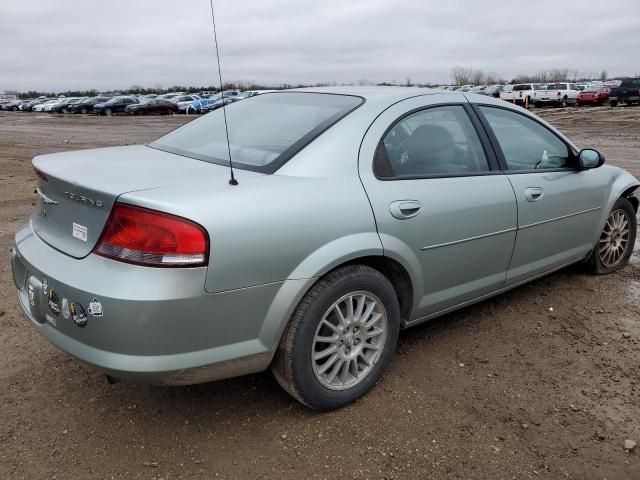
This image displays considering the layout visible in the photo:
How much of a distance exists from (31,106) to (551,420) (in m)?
62.4

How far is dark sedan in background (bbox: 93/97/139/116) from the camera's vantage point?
4359 centimetres

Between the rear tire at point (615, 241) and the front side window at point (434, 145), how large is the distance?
1753 millimetres

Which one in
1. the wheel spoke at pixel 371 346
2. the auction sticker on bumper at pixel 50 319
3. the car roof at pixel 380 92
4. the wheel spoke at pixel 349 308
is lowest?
the wheel spoke at pixel 371 346

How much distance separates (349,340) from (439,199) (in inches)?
35.5

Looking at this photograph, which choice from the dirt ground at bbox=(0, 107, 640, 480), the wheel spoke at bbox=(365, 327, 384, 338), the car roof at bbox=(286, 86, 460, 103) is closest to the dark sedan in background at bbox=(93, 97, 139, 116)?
the dirt ground at bbox=(0, 107, 640, 480)

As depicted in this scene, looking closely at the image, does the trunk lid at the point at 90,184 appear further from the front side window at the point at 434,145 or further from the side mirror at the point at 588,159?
the side mirror at the point at 588,159

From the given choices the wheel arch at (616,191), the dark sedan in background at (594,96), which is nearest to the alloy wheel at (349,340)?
the wheel arch at (616,191)

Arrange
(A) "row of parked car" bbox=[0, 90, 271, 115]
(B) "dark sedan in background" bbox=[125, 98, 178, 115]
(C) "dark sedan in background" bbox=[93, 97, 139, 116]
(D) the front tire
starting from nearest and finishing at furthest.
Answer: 1. (D) the front tire
2. (A) "row of parked car" bbox=[0, 90, 271, 115]
3. (B) "dark sedan in background" bbox=[125, 98, 178, 115]
4. (C) "dark sedan in background" bbox=[93, 97, 139, 116]

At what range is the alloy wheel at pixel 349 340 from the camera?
8.86ft

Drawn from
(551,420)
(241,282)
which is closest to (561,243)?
(551,420)

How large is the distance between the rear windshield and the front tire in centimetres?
65

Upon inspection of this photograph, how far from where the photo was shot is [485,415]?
2.78 m

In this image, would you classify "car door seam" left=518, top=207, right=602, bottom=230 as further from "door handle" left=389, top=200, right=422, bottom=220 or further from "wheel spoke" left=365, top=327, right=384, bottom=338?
"wheel spoke" left=365, top=327, right=384, bottom=338

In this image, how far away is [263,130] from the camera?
3.11m
